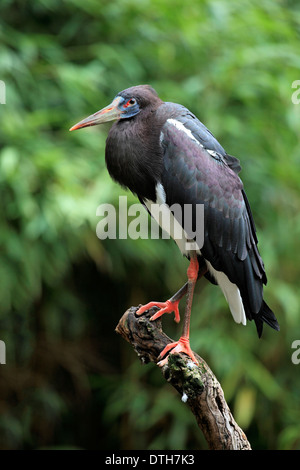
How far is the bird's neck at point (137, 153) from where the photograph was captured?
3.02 meters

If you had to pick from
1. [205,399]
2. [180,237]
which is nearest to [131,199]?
[180,237]

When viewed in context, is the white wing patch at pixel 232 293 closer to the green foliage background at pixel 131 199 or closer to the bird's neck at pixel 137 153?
the bird's neck at pixel 137 153

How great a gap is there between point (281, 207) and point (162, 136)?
1967mm

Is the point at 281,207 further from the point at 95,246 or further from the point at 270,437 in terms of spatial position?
the point at 270,437

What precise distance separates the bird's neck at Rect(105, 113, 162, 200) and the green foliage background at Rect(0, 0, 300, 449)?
1.08 m

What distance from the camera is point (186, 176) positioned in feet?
9.91

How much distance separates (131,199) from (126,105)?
4.24ft

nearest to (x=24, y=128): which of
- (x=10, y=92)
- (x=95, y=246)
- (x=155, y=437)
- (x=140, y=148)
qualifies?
(x=10, y=92)

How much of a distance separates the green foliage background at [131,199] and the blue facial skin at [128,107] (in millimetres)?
1122

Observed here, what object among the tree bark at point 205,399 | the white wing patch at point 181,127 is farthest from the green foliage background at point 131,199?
the tree bark at point 205,399

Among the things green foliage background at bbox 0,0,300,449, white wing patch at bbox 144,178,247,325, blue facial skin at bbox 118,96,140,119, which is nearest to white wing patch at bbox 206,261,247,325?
white wing patch at bbox 144,178,247,325

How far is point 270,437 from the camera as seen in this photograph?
476 cm

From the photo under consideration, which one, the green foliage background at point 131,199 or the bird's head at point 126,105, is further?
the green foliage background at point 131,199

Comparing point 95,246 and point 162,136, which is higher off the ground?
point 162,136
